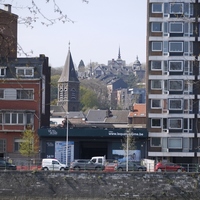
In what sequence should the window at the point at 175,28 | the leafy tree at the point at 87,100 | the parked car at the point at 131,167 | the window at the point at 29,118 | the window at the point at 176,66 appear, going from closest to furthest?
the parked car at the point at 131,167
the window at the point at 29,118
the window at the point at 176,66
the window at the point at 175,28
the leafy tree at the point at 87,100

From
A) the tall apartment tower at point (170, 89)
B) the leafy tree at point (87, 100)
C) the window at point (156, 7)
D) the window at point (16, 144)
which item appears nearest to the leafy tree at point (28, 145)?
the window at point (16, 144)

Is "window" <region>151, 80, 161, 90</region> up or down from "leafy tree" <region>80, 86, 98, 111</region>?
down

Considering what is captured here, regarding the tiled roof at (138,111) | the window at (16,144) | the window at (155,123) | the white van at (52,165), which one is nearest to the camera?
the white van at (52,165)

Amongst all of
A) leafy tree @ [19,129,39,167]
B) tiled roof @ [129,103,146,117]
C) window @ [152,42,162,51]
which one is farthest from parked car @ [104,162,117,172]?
tiled roof @ [129,103,146,117]

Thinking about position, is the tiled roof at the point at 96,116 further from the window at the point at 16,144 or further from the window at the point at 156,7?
the window at the point at 16,144

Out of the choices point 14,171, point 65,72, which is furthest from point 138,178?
point 65,72

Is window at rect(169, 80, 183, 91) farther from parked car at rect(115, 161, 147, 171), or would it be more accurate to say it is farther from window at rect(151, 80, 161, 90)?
parked car at rect(115, 161, 147, 171)

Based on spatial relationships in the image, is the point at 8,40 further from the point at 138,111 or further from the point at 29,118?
the point at 138,111

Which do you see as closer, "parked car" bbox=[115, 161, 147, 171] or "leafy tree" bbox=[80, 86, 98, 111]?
"parked car" bbox=[115, 161, 147, 171]

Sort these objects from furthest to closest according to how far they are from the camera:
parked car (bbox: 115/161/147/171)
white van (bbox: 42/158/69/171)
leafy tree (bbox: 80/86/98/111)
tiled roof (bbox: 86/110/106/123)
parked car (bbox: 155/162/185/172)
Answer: leafy tree (bbox: 80/86/98/111)
tiled roof (bbox: 86/110/106/123)
parked car (bbox: 155/162/185/172)
white van (bbox: 42/158/69/171)
parked car (bbox: 115/161/147/171)

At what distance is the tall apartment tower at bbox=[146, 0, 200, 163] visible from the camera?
61.4m

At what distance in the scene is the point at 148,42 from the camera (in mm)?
62469

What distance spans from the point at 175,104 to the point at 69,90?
91.1m

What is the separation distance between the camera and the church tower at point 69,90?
483ft
